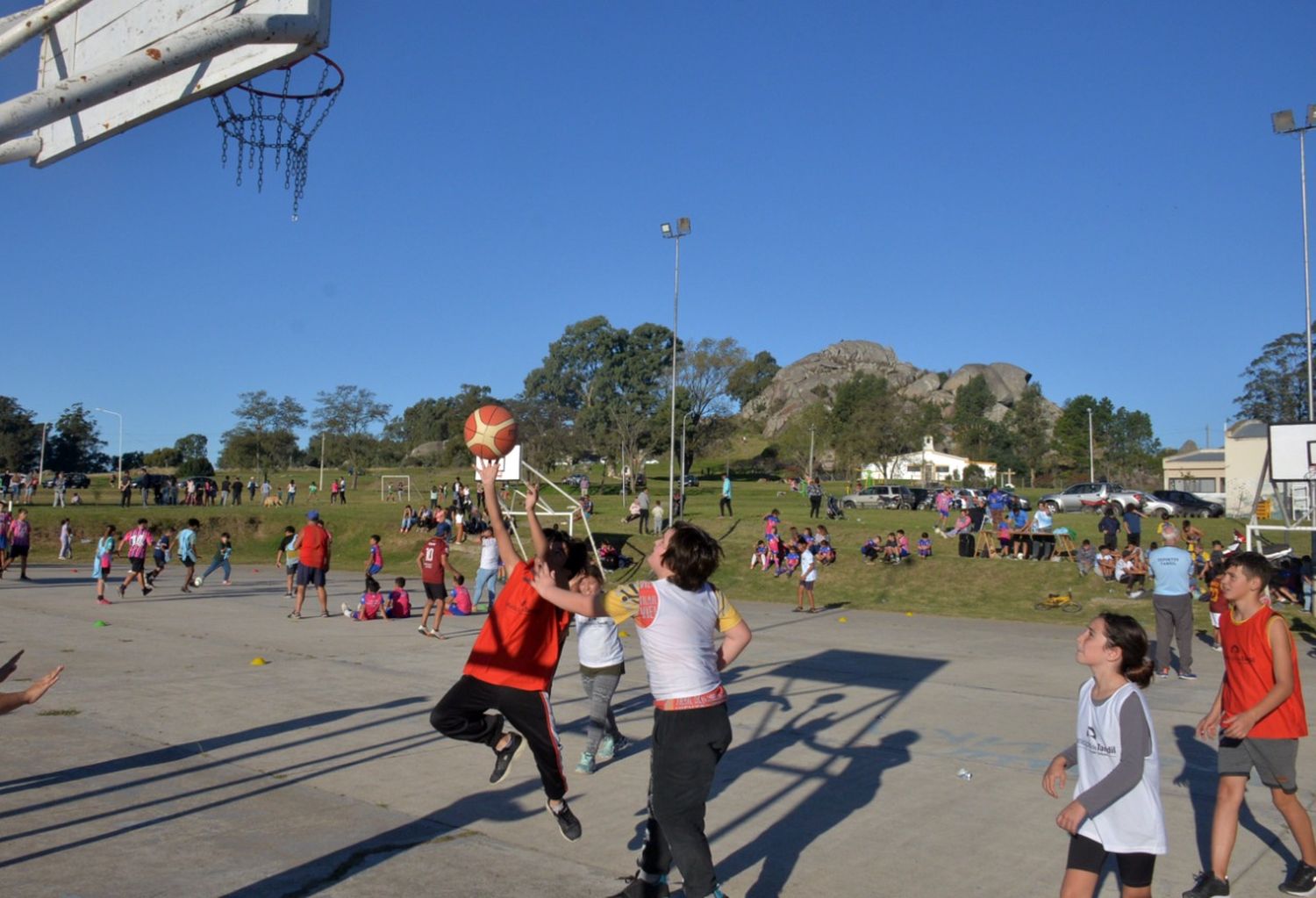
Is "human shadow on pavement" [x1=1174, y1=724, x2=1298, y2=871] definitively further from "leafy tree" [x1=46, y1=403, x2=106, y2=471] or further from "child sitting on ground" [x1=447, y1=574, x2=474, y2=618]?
"leafy tree" [x1=46, y1=403, x2=106, y2=471]

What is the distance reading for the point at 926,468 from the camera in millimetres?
85000

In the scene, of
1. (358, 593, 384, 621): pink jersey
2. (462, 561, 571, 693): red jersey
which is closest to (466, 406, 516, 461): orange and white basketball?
(462, 561, 571, 693): red jersey

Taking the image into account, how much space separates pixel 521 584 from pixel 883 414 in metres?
67.2

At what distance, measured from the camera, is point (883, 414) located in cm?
7106

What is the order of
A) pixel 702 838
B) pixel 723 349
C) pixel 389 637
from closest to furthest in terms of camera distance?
pixel 702 838, pixel 389 637, pixel 723 349

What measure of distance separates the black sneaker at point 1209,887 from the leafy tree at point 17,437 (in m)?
93.1

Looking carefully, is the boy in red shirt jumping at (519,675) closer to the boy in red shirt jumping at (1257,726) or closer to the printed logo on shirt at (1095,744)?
the printed logo on shirt at (1095,744)

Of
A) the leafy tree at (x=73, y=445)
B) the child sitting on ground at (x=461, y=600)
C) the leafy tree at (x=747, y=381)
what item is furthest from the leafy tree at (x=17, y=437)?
the child sitting on ground at (x=461, y=600)

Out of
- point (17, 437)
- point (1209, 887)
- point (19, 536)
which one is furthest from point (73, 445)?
point (1209, 887)

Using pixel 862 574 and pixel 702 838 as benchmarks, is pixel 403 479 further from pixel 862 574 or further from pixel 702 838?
pixel 702 838

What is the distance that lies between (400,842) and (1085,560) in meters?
21.9

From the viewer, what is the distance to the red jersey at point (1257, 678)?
5434 mm

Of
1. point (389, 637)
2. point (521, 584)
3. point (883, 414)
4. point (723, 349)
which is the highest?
point (723, 349)

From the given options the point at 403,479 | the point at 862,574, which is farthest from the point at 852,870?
the point at 403,479
